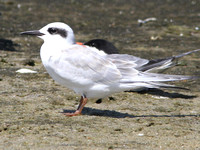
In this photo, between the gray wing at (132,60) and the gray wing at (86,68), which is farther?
the gray wing at (132,60)

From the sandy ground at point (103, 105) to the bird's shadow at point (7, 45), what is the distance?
0.06 ft

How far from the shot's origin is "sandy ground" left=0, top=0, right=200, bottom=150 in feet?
10.7

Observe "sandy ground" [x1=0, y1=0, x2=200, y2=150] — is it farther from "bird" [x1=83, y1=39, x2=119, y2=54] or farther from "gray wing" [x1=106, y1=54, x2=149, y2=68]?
"bird" [x1=83, y1=39, x2=119, y2=54]

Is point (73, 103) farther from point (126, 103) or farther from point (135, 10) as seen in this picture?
point (135, 10)

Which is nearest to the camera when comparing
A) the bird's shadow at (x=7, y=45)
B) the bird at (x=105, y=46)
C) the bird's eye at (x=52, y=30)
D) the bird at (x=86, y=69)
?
the bird at (x=86, y=69)

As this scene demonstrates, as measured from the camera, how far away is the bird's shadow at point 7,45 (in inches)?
267

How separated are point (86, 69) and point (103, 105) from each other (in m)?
0.71

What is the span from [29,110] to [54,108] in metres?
0.27

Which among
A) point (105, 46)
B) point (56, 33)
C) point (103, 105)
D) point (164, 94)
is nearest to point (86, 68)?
point (56, 33)

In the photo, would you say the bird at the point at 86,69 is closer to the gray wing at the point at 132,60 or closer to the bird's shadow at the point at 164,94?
the gray wing at the point at 132,60

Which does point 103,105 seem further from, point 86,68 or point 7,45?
point 7,45

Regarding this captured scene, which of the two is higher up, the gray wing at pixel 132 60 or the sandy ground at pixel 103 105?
the gray wing at pixel 132 60

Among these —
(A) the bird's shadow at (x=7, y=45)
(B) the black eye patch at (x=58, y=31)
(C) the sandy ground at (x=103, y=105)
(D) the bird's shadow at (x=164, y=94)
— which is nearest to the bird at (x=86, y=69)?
(B) the black eye patch at (x=58, y=31)

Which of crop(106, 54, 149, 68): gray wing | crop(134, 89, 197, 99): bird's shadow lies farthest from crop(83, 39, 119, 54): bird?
crop(106, 54, 149, 68): gray wing
